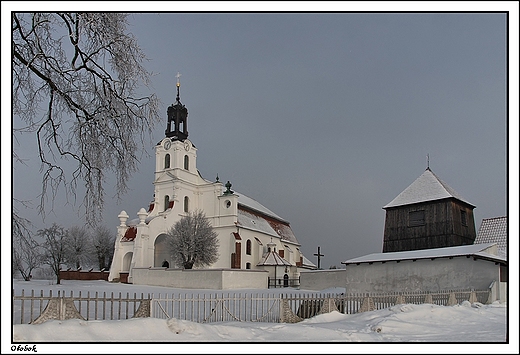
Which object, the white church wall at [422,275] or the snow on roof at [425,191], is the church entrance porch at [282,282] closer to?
the snow on roof at [425,191]

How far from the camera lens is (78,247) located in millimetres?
52594

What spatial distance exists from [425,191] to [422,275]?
10093 millimetres

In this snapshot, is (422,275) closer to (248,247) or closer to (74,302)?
(74,302)

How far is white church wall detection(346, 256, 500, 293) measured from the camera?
75.2 feet

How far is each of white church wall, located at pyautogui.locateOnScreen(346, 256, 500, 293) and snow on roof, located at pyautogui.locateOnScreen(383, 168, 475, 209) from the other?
326 inches

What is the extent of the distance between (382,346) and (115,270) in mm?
38842

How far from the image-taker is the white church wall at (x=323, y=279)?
124ft

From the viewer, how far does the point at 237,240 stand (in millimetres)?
53594

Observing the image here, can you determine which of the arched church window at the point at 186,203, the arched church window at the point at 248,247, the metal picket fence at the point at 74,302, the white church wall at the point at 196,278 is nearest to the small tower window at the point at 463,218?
the white church wall at the point at 196,278

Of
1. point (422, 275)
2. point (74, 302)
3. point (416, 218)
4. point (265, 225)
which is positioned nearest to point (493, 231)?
point (416, 218)

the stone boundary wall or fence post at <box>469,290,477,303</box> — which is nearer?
fence post at <box>469,290,477,303</box>

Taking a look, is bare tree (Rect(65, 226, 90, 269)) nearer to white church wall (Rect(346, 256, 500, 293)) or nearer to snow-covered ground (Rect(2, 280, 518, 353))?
white church wall (Rect(346, 256, 500, 293))

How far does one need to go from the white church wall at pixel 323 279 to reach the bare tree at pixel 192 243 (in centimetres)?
980

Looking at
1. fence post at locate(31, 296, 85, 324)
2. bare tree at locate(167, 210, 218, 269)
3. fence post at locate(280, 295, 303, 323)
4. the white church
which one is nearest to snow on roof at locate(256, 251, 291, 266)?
the white church
